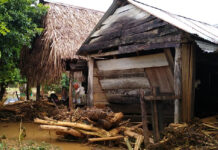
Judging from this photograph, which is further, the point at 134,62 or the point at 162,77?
the point at 134,62

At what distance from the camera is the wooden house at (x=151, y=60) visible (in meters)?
5.16

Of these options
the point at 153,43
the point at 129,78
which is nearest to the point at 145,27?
the point at 153,43

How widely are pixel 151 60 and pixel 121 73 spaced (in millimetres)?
1217

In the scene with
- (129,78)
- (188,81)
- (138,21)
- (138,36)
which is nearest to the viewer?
(188,81)

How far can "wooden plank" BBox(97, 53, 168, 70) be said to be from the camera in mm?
5956

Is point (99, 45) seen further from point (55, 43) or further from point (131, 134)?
point (131, 134)

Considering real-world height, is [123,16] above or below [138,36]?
above

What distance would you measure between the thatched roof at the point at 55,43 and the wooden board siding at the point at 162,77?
4003 millimetres

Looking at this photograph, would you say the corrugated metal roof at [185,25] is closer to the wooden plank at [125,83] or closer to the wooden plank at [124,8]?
the wooden plank at [124,8]

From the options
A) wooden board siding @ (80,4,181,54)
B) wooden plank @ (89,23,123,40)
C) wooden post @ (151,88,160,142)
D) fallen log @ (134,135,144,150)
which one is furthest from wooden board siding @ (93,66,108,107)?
wooden post @ (151,88,160,142)

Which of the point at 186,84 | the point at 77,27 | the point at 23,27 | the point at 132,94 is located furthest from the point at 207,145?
the point at 77,27

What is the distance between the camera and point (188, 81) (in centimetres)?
515

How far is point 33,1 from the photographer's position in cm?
967

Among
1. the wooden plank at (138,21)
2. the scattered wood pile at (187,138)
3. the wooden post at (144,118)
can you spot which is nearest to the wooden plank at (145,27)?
the wooden plank at (138,21)
